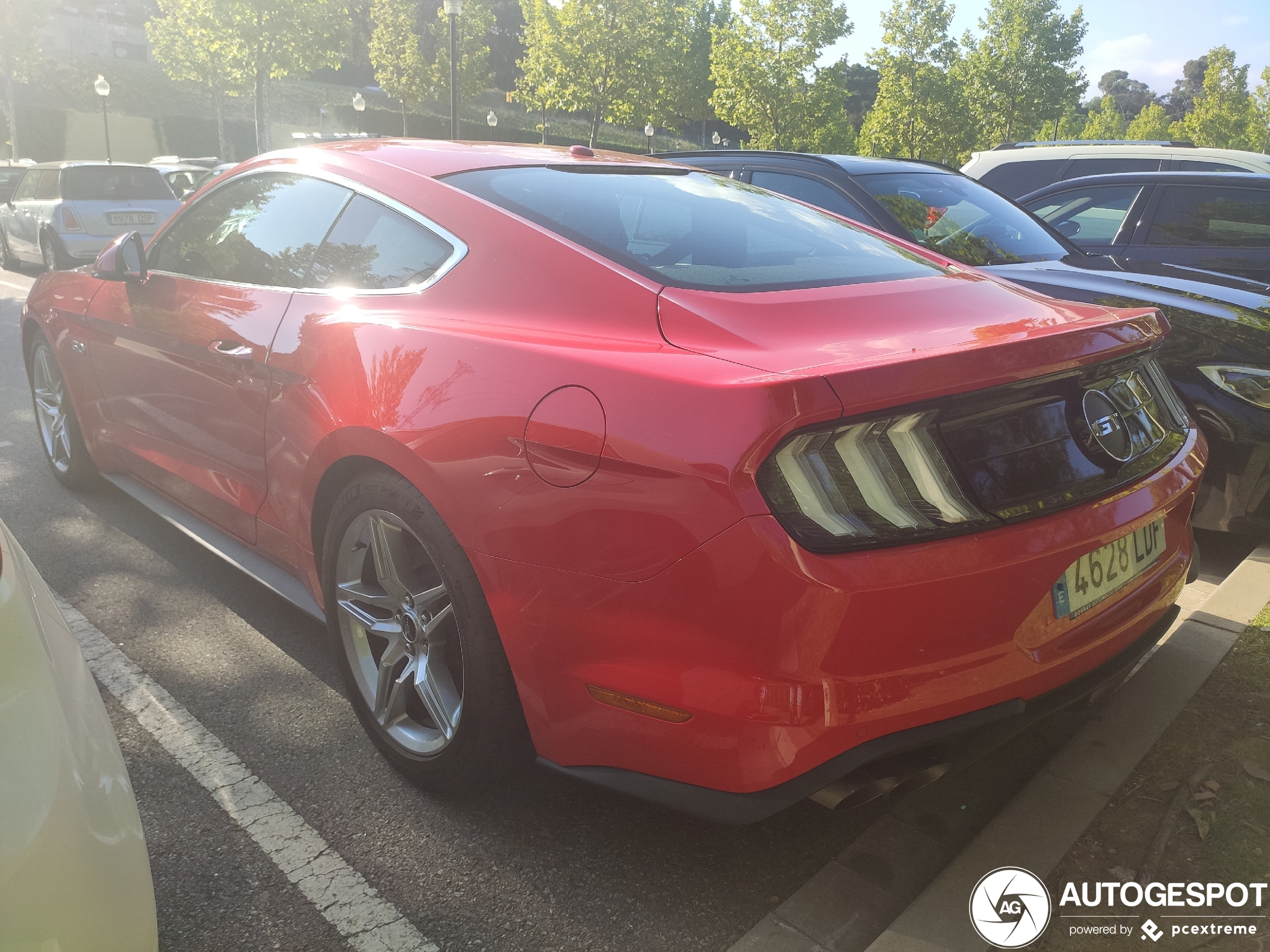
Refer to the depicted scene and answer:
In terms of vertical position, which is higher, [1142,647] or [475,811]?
[1142,647]

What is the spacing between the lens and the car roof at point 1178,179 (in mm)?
6395

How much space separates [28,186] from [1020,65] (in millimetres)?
39647

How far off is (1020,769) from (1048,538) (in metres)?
1.01

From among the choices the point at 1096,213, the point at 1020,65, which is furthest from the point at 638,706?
the point at 1020,65

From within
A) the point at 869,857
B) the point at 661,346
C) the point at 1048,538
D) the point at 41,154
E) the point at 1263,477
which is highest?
the point at 661,346

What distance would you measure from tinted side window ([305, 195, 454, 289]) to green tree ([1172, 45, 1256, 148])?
196 feet

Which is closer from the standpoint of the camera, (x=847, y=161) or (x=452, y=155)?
(x=452, y=155)

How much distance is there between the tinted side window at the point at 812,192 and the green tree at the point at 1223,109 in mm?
56342

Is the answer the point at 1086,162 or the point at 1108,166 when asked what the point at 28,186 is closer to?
the point at 1086,162

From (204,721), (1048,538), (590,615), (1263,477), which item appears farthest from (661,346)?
(1263,477)

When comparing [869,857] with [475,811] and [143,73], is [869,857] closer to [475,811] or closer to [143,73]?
[475,811]

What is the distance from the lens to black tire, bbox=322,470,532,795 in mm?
2281

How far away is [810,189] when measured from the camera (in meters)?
5.59

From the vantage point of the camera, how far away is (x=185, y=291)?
3.51m
